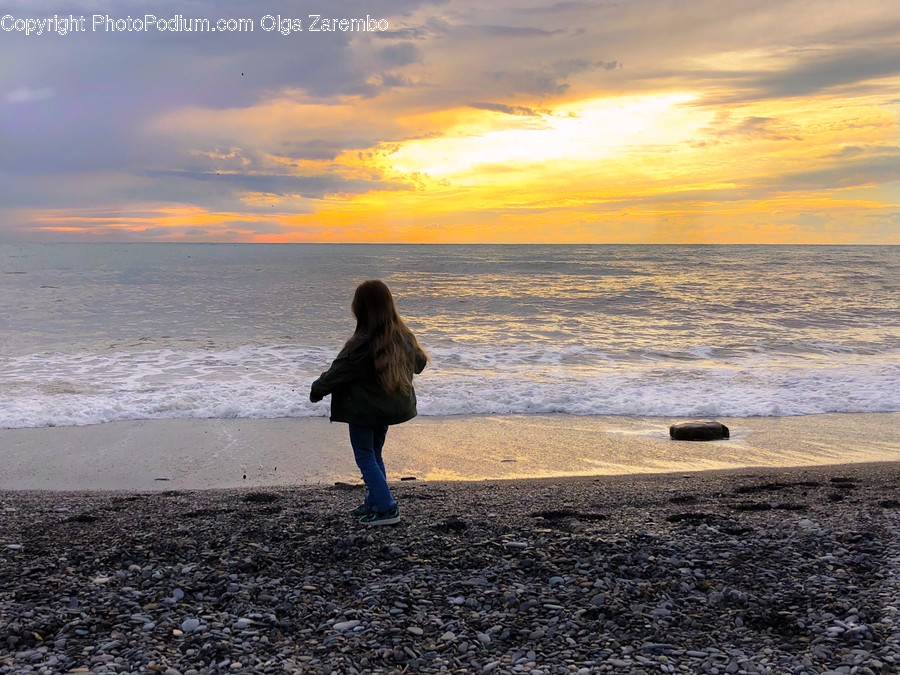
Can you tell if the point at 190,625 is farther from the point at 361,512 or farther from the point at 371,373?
the point at 371,373

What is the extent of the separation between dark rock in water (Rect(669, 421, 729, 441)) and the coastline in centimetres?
23

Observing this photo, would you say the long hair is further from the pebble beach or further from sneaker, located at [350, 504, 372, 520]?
the pebble beach

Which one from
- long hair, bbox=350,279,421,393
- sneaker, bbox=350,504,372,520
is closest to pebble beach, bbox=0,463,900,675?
sneaker, bbox=350,504,372,520

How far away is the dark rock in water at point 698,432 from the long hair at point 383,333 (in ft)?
21.6

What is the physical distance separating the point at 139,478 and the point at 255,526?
12.0 ft

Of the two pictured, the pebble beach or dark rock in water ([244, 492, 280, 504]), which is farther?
dark rock in water ([244, 492, 280, 504])

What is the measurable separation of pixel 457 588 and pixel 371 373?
182 cm

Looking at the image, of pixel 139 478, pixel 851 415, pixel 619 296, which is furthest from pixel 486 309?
pixel 139 478

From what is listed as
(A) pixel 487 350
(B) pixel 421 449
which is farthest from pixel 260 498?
(A) pixel 487 350

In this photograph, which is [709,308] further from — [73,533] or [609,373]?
[73,533]

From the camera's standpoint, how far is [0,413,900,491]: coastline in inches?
347

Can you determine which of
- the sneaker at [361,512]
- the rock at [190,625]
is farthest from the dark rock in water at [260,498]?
the rock at [190,625]

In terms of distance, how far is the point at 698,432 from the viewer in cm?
1065

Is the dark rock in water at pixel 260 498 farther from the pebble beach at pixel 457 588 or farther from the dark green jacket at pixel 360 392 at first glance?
the dark green jacket at pixel 360 392
